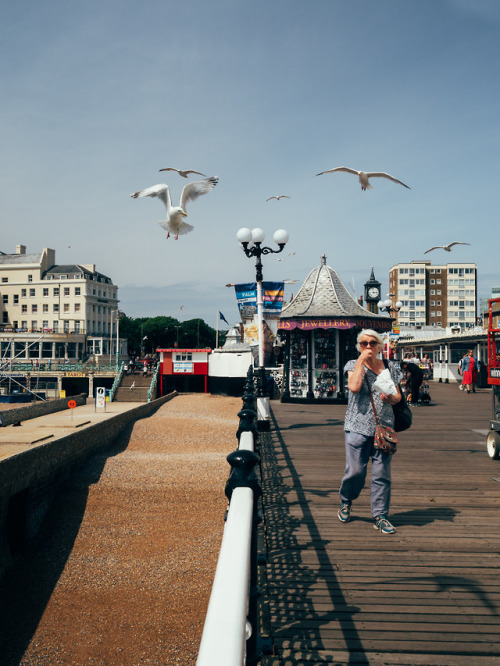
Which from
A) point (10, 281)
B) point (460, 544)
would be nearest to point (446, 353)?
point (460, 544)

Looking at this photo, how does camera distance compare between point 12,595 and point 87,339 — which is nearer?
point 12,595

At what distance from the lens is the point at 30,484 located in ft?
60.2

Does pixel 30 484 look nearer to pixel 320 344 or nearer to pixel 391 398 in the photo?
pixel 320 344

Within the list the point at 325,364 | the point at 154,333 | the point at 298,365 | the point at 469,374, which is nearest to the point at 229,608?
the point at 325,364

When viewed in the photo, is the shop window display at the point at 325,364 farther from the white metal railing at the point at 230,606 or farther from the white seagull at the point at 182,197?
the white metal railing at the point at 230,606

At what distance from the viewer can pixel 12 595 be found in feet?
50.7

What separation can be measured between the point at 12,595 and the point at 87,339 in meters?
84.6

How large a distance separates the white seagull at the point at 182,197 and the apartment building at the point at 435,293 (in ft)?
313

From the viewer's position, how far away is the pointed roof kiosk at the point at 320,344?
57.8 ft

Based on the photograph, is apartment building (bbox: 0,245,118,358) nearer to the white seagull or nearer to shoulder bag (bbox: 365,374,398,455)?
the white seagull

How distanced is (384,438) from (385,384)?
0.49 meters

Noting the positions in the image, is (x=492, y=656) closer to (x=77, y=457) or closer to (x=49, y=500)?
(x=49, y=500)

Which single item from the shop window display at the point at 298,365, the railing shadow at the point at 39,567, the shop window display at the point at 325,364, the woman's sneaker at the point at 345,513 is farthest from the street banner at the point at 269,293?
the woman's sneaker at the point at 345,513

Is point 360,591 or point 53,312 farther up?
point 53,312
